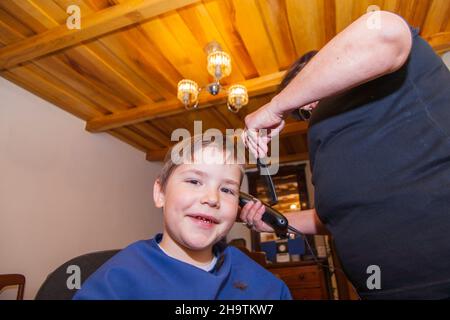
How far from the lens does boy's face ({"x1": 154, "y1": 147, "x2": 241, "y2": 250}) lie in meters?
0.70

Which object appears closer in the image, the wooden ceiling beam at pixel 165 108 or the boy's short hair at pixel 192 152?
the boy's short hair at pixel 192 152

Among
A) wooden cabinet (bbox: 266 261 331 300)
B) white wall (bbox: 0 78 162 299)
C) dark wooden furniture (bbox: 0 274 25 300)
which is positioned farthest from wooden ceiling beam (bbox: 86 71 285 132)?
wooden cabinet (bbox: 266 261 331 300)

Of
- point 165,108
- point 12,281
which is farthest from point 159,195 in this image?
point 165,108

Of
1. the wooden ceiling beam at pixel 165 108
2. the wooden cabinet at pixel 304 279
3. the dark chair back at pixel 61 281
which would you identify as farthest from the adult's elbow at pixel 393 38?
the wooden cabinet at pixel 304 279

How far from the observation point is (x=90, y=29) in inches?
55.3

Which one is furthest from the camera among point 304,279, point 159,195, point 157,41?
point 304,279

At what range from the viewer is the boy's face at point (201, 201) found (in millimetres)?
699

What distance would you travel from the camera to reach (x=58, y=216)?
209 cm

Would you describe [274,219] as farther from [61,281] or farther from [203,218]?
[61,281]

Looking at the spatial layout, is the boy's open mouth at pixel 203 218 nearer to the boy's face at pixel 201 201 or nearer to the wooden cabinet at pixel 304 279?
the boy's face at pixel 201 201

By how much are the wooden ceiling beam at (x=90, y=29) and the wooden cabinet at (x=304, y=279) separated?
7.93 feet

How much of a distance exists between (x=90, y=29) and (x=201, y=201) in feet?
4.08
